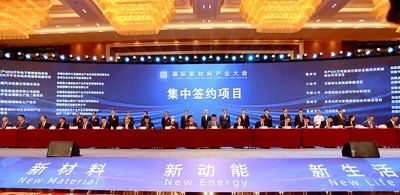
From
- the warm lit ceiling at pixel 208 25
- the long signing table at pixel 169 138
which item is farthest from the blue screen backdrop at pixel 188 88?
the long signing table at pixel 169 138

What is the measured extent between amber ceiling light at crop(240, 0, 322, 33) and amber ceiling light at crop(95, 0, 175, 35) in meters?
1.53

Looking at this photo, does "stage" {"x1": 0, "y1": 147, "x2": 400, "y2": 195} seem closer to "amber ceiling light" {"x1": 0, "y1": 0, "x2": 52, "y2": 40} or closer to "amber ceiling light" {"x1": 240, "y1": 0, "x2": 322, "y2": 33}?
"amber ceiling light" {"x1": 0, "y1": 0, "x2": 52, "y2": 40}

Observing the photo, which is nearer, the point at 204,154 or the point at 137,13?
the point at 137,13

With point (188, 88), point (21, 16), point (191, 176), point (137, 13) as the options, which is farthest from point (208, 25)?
point (191, 176)

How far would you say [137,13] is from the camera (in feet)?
19.3

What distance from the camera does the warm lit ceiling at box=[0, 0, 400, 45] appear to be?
9.45 meters

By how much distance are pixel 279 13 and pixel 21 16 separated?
4562mm

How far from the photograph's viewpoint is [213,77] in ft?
35.8

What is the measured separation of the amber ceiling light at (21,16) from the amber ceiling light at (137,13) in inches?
43.0

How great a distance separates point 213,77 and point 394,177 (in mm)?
7162

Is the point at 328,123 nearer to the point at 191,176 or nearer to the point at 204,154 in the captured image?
the point at 204,154

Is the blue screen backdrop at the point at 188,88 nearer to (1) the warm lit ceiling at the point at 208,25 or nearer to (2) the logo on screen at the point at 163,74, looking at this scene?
(2) the logo on screen at the point at 163,74

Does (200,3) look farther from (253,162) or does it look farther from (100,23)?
(253,162)

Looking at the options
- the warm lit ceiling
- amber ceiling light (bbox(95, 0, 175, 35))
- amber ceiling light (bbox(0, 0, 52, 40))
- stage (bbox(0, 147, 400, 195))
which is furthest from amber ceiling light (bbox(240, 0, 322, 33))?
amber ceiling light (bbox(0, 0, 52, 40))
